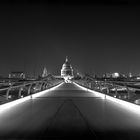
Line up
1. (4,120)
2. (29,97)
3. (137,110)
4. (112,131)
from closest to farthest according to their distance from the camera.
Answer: (112,131) < (4,120) < (137,110) < (29,97)

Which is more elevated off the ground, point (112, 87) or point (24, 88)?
point (112, 87)

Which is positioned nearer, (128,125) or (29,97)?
(128,125)

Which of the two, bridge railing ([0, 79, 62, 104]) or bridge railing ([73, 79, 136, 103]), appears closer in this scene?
bridge railing ([0, 79, 62, 104])

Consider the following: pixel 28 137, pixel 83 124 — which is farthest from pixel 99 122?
pixel 28 137

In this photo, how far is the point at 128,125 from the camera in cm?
791

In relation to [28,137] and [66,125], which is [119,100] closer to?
[66,125]

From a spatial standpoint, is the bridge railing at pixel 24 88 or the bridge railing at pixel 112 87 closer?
the bridge railing at pixel 24 88

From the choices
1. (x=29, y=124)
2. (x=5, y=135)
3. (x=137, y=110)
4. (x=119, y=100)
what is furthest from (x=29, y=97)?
(x=5, y=135)

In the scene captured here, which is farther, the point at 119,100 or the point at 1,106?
the point at 119,100

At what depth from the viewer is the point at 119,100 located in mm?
14742

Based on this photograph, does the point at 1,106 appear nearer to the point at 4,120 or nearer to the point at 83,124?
the point at 4,120

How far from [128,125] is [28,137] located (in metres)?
3.15

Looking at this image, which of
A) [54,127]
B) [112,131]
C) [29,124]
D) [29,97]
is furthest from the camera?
[29,97]

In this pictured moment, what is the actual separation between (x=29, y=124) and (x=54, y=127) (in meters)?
0.91
